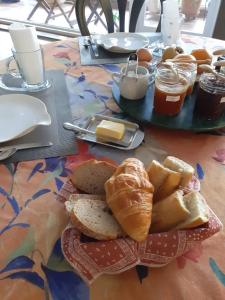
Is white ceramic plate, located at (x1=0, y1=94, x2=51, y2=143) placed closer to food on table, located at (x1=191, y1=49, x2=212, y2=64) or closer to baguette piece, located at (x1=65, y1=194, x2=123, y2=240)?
baguette piece, located at (x1=65, y1=194, x2=123, y2=240)

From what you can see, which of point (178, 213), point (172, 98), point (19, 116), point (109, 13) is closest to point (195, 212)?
point (178, 213)

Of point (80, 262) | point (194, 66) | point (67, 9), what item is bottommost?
point (67, 9)

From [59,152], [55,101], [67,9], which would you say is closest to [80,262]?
[59,152]

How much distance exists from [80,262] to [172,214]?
16 centimetres

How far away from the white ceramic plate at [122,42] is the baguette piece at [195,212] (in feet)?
2.58

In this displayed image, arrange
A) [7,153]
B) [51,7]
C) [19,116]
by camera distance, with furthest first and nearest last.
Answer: [51,7] < [19,116] < [7,153]

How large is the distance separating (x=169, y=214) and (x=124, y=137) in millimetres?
279

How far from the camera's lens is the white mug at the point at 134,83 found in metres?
0.69

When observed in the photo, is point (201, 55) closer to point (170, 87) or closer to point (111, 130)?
point (170, 87)

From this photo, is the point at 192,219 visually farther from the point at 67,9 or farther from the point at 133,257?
the point at 67,9

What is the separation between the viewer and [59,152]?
613 millimetres

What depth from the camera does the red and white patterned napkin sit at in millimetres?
363

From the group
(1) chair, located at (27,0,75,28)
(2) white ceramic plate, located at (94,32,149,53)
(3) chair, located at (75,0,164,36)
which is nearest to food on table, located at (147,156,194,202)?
(2) white ceramic plate, located at (94,32,149,53)

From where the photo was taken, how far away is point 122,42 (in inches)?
43.8
